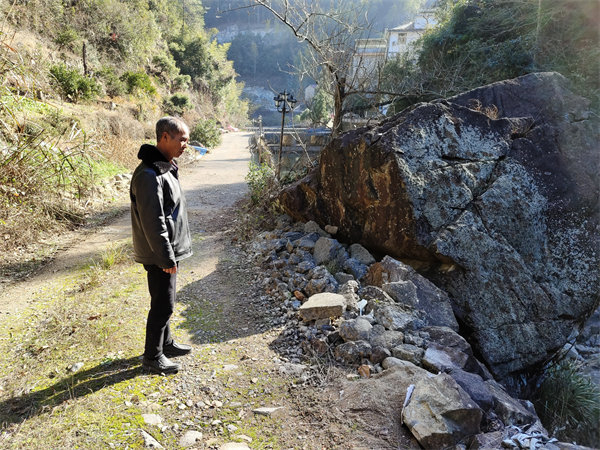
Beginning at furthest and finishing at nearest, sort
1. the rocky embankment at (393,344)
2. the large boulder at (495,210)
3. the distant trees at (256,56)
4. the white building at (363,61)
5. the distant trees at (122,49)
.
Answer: the distant trees at (256,56)
the distant trees at (122,49)
the white building at (363,61)
the large boulder at (495,210)
the rocky embankment at (393,344)

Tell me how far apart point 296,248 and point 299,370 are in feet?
7.06

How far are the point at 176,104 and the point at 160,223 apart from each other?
21174mm

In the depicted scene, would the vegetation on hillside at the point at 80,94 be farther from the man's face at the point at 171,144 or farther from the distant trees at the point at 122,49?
the man's face at the point at 171,144

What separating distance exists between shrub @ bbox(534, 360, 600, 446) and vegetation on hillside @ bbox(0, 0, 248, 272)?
6409 millimetres

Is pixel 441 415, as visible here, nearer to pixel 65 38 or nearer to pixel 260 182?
pixel 260 182

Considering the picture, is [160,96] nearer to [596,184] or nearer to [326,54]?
[326,54]

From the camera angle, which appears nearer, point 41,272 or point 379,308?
point 379,308

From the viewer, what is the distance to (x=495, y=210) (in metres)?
3.88

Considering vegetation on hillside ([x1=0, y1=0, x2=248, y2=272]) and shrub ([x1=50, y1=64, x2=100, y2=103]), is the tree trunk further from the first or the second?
shrub ([x1=50, y1=64, x2=100, y2=103])

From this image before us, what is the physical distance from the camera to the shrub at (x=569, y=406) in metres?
3.54

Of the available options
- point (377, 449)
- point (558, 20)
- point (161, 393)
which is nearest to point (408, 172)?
point (377, 449)


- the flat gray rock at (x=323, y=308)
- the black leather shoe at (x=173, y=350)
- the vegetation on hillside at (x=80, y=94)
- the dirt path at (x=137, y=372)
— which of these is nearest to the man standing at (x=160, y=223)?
→ the black leather shoe at (x=173, y=350)

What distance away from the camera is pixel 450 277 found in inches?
149

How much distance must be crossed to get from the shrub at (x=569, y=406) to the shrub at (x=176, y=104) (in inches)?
817
